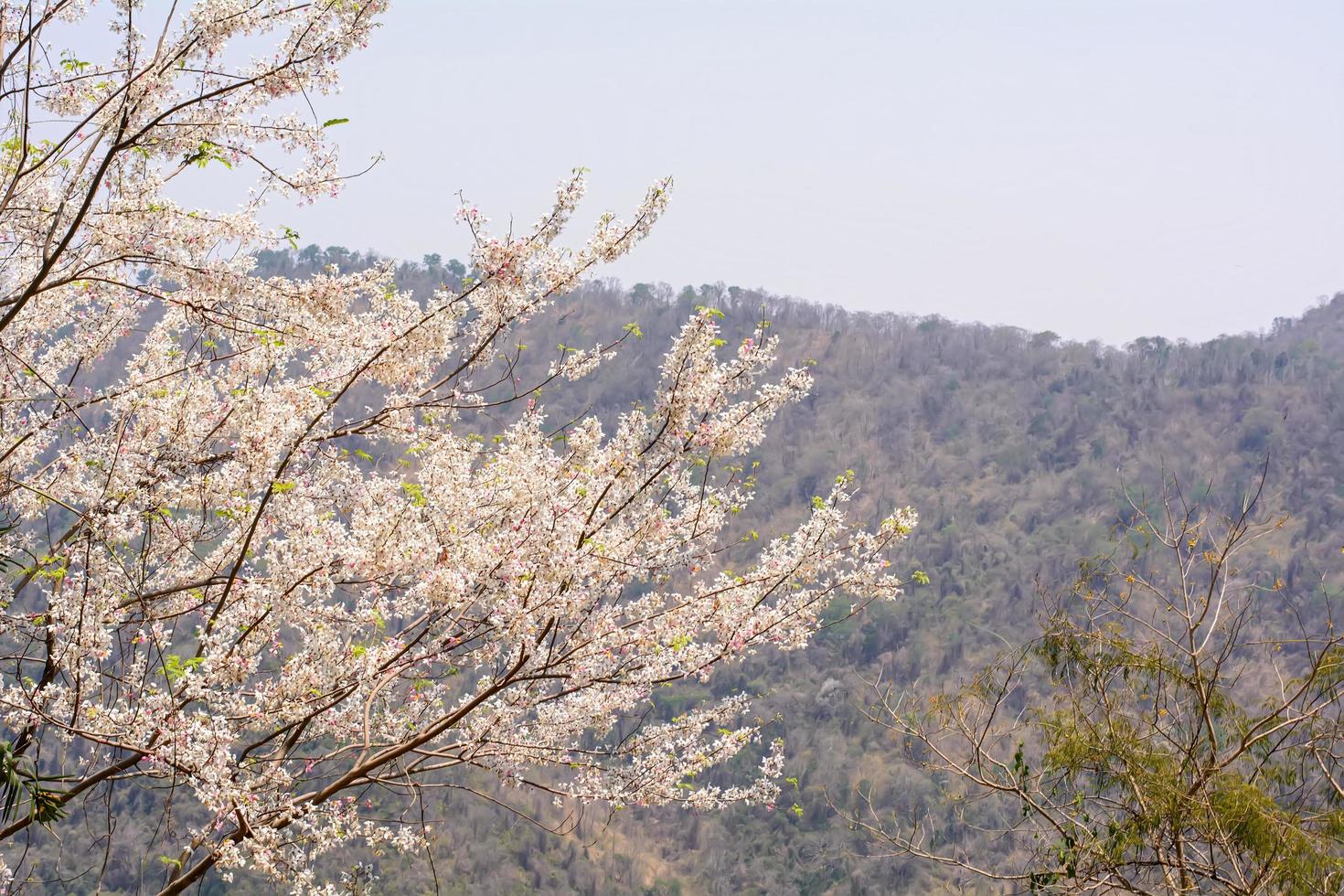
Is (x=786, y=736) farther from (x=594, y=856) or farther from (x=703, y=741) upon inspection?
(x=703, y=741)

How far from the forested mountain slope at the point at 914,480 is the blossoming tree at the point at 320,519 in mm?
22579

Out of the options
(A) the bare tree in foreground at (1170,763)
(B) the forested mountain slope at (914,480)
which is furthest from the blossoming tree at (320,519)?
(B) the forested mountain slope at (914,480)

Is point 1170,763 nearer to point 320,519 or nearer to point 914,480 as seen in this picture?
point 320,519

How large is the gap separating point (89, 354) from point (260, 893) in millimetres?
22733

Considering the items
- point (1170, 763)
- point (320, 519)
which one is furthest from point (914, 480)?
point (320, 519)

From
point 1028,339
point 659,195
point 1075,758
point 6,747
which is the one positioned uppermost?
point 1028,339

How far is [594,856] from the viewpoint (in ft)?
95.8

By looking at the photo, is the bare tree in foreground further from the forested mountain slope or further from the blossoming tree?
the forested mountain slope

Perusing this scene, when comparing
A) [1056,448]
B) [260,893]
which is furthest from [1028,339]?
[260,893]

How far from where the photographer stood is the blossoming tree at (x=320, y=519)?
330 centimetres

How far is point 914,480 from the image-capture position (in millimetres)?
47312

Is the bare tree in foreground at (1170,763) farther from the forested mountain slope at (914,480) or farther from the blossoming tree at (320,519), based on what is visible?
the forested mountain slope at (914,480)

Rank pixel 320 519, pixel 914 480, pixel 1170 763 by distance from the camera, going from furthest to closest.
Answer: pixel 914 480 → pixel 1170 763 → pixel 320 519

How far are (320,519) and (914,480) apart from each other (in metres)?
44.7
